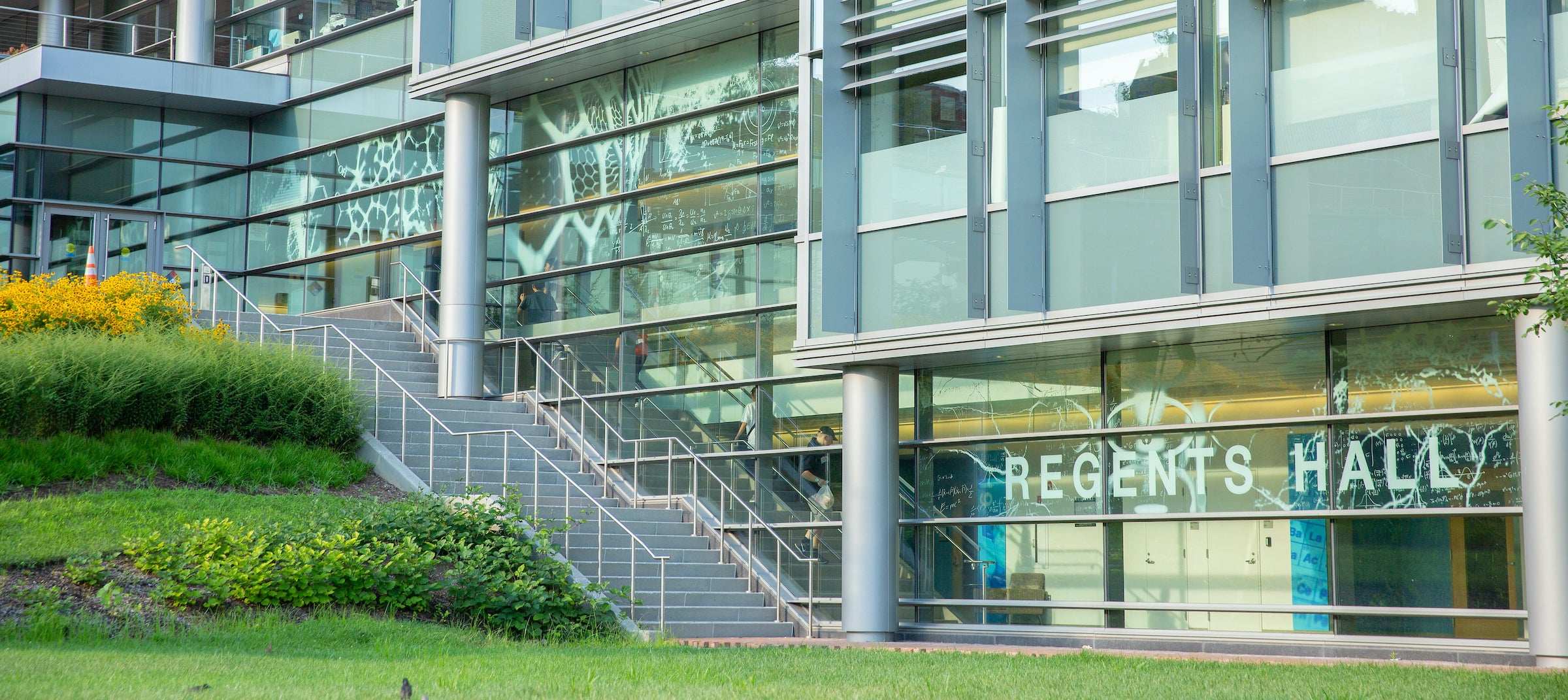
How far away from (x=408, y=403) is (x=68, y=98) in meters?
13.4

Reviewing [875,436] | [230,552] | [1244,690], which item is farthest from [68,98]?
[1244,690]

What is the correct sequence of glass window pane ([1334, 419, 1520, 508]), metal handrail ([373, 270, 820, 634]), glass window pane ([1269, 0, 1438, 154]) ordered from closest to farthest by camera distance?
glass window pane ([1269, 0, 1438, 154]), glass window pane ([1334, 419, 1520, 508]), metal handrail ([373, 270, 820, 634])

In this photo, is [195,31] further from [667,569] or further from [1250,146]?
[1250,146]

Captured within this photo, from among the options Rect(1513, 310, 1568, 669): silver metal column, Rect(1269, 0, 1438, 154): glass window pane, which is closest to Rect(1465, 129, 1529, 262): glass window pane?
Rect(1269, 0, 1438, 154): glass window pane

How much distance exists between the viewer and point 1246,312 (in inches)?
531

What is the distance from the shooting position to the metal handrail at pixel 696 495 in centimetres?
1825

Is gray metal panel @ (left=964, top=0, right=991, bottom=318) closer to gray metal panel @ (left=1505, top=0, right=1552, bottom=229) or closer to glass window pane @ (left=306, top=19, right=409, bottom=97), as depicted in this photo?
gray metal panel @ (left=1505, top=0, right=1552, bottom=229)

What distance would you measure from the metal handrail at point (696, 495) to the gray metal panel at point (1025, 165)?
481 centimetres

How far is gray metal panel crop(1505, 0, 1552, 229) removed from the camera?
12.2m

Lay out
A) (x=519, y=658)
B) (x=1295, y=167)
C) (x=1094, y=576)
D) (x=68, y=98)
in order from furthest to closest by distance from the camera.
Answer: (x=68, y=98), (x=1094, y=576), (x=1295, y=167), (x=519, y=658)

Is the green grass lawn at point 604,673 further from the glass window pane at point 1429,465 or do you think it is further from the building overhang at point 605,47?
the building overhang at point 605,47

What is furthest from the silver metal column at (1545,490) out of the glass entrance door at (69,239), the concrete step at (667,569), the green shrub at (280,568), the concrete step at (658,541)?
the glass entrance door at (69,239)

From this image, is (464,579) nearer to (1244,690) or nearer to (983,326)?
(983,326)

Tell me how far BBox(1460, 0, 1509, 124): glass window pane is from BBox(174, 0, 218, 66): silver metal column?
2603 centimetres
